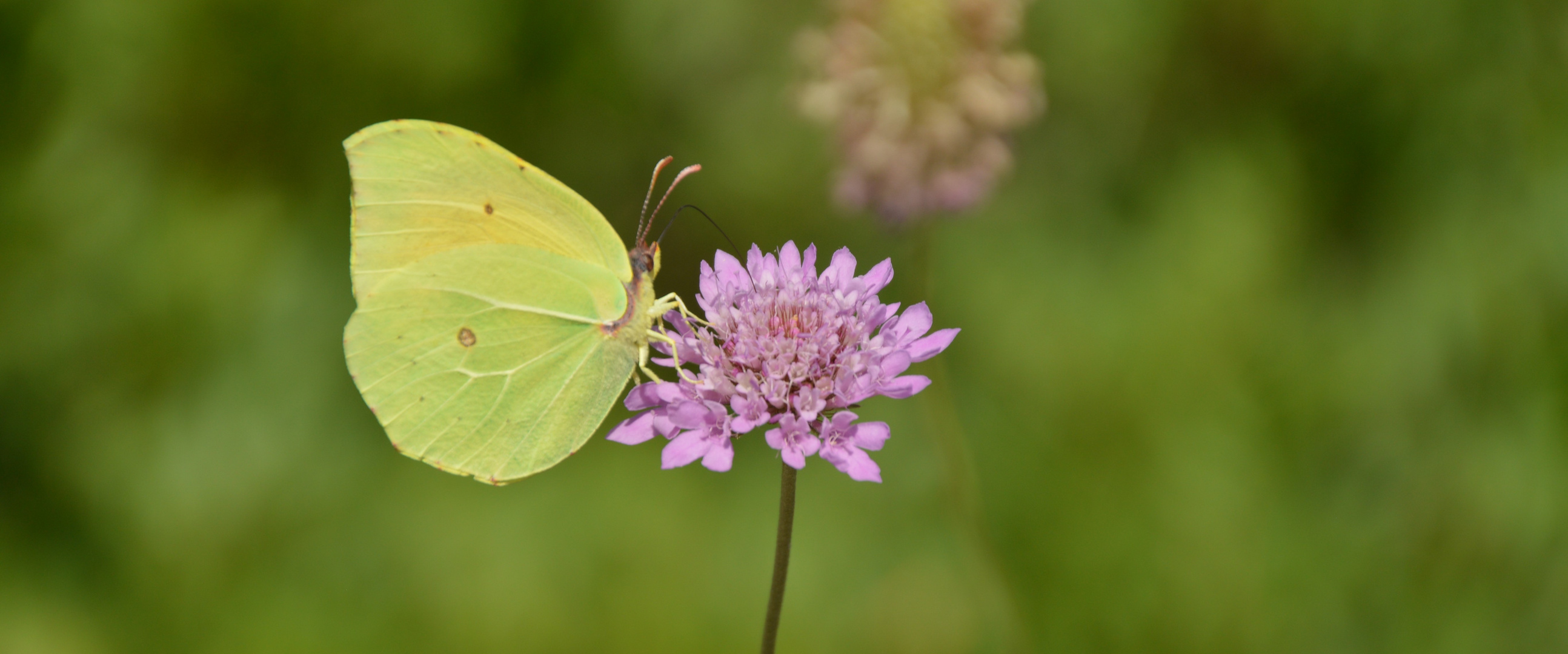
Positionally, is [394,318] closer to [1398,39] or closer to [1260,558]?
[1260,558]

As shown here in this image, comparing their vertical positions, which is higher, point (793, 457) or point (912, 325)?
point (912, 325)

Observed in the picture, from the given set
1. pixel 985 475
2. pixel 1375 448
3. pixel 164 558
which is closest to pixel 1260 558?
pixel 1375 448

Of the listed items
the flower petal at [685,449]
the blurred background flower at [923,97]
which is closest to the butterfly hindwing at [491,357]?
the flower petal at [685,449]

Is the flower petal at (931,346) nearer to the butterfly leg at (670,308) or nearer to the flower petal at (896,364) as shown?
the flower petal at (896,364)

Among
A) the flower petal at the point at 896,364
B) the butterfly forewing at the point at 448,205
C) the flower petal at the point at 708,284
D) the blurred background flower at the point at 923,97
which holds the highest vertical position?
the blurred background flower at the point at 923,97

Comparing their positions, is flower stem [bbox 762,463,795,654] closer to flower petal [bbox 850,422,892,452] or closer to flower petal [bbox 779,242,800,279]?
flower petal [bbox 850,422,892,452]

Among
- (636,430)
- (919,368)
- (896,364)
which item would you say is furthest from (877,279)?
(919,368)

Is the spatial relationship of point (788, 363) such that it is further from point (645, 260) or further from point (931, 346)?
point (645, 260)
